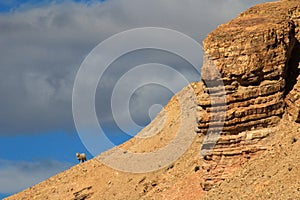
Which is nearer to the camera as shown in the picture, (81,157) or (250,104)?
(250,104)

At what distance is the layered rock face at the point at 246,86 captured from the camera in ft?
130

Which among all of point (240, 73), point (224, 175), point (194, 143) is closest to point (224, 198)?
point (224, 175)

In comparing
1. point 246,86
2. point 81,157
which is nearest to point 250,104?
point 246,86

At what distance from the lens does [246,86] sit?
1582 inches

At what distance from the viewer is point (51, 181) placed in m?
71.3

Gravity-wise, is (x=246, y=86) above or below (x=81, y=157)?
below

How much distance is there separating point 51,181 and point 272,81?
36.3 m

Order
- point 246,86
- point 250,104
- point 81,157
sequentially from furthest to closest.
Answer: point 81,157
point 246,86
point 250,104

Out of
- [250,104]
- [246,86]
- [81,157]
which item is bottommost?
[250,104]

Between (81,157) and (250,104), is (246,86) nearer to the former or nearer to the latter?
(250,104)

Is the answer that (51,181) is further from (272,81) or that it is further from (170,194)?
(272,81)

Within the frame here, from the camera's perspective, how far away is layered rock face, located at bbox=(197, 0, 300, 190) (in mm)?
39656

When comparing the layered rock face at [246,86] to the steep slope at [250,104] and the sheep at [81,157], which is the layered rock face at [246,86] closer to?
the steep slope at [250,104]

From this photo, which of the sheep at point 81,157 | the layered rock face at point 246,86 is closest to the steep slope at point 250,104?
the layered rock face at point 246,86
